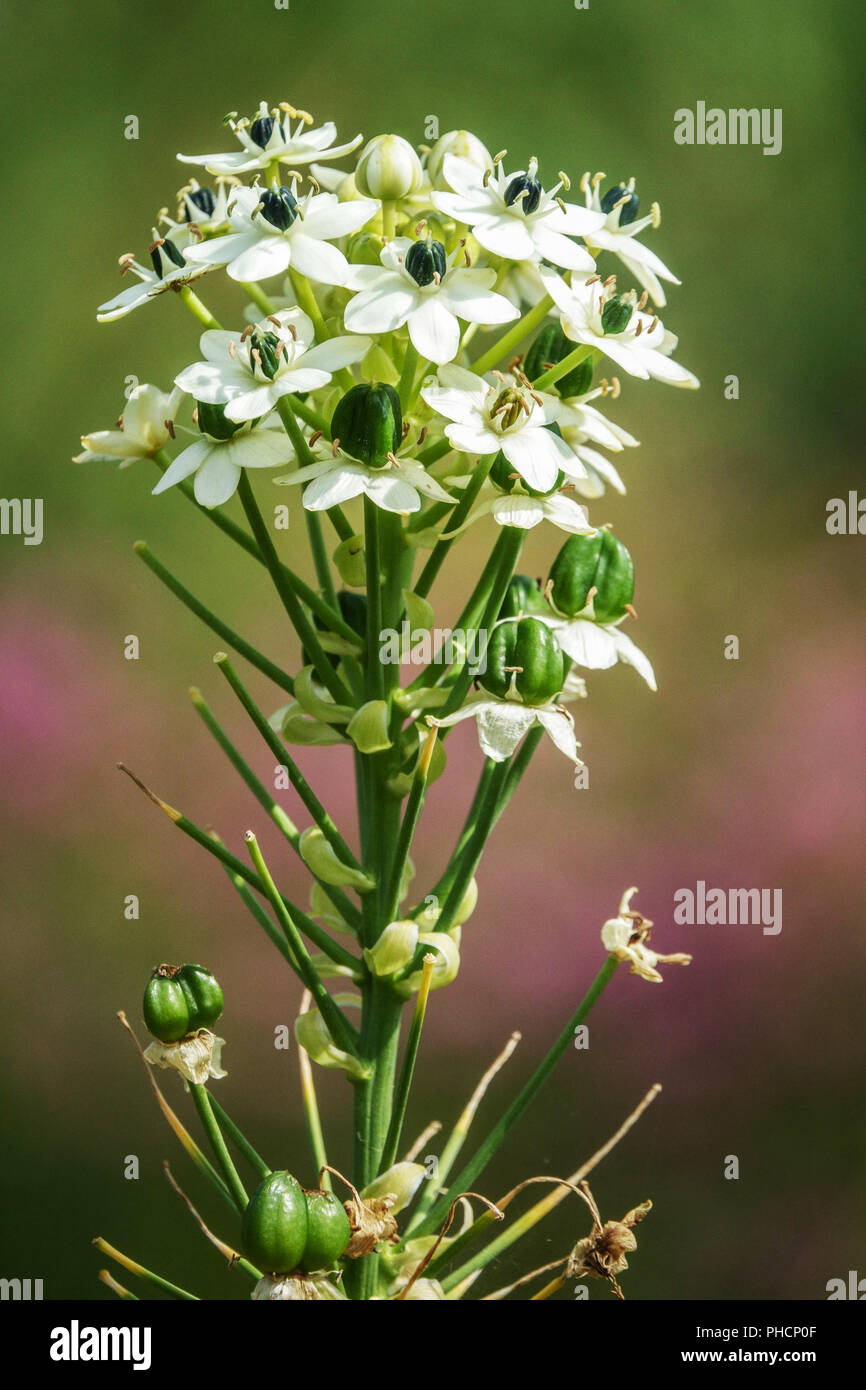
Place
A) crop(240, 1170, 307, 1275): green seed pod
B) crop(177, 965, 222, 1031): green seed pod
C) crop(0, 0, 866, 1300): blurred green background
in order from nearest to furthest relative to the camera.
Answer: crop(240, 1170, 307, 1275): green seed pod → crop(177, 965, 222, 1031): green seed pod → crop(0, 0, 866, 1300): blurred green background

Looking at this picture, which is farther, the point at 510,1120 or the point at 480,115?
the point at 480,115

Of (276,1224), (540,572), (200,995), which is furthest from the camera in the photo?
(540,572)

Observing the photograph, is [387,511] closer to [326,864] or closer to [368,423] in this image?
[368,423]

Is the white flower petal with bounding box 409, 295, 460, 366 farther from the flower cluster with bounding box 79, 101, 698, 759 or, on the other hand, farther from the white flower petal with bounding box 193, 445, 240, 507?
the white flower petal with bounding box 193, 445, 240, 507

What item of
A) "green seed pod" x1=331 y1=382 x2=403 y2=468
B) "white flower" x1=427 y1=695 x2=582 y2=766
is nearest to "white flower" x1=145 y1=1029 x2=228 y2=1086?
"white flower" x1=427 y1=695 x2=582 y2=766

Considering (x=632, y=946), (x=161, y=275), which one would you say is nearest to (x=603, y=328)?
(x=161, y=275)

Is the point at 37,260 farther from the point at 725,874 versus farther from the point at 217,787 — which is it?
the point at 725,874

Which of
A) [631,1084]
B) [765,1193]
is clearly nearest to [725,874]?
[631,1084]
